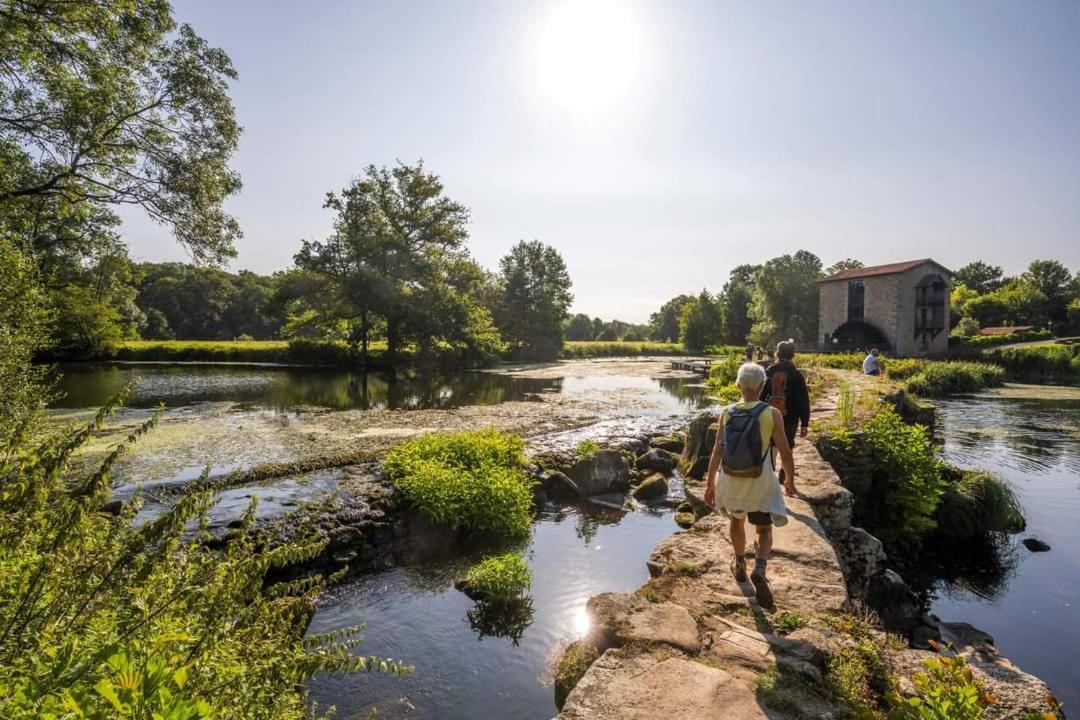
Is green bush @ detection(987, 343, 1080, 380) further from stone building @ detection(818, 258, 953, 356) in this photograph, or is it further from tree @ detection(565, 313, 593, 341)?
tree @ detection(565, 313, 593, 341)

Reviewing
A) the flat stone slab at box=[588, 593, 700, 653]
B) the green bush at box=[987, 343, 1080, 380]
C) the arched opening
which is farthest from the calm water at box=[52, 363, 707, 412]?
the green bush at box=[987, 343, 1080, 380]

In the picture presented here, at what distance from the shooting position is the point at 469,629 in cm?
575

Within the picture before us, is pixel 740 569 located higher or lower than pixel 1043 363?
lower

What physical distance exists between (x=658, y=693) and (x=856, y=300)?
54.3m

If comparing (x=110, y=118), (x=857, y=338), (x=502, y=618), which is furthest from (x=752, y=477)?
(x=857, y=338)

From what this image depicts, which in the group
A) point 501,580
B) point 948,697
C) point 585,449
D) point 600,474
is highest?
point 948,697

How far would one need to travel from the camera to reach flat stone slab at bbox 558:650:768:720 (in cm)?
313

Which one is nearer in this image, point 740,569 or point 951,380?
point 740,569

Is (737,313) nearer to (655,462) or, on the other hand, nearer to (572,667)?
(655,462)

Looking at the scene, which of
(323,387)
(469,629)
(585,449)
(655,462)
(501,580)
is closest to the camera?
(469,629)

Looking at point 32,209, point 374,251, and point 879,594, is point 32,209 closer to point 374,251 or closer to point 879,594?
point 879,594

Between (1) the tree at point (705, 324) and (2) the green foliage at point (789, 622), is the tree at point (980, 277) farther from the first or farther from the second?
(2) the green foliage at point (789, 622)

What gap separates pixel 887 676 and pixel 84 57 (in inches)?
701

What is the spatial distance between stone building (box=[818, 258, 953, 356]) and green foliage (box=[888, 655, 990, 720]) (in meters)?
50.6
